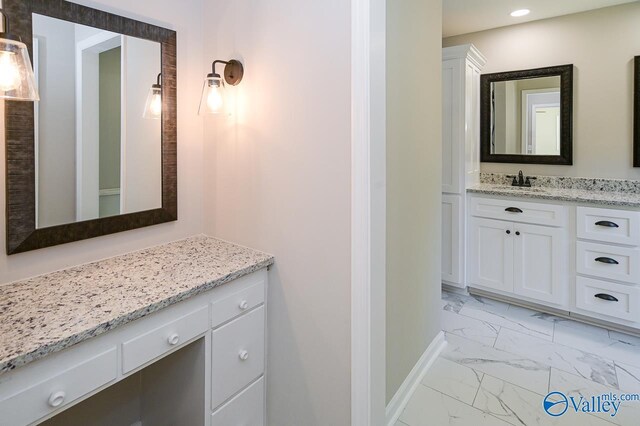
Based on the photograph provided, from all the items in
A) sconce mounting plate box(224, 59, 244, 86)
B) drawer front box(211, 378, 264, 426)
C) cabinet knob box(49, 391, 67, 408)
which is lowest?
drawer front box(211, 378, 264, 426)

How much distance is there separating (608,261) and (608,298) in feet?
0.85

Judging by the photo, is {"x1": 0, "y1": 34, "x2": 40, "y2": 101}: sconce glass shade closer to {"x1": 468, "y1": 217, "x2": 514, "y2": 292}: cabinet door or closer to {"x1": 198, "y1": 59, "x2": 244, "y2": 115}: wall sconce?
{"x1": 198, "y1": 59, "x2": 244, "y2": 115}: wall sconce

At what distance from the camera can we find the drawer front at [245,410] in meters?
1.39

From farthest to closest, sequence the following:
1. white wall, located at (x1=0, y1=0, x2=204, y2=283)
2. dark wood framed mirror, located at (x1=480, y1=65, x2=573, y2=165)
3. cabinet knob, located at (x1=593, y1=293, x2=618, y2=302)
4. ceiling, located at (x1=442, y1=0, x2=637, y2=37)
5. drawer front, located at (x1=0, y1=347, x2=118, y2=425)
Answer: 1. dark wood framed mirror, located at (x1=480, y1=65, x2=573, y2=165)
2. ceiling, located at (x1=442, y1=0, x2=637, y2=37)
3. cabinet knob, located at (x1=593, y1=293, x2=618, y2=302)
4. white wall, located at (x1=0, y1=0, x2=204, y2=283)
5. drawer front, located at (x1=0, y1=347, x2=118, y2=425)

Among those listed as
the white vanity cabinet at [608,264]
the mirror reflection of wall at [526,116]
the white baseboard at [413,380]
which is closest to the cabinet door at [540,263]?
the white vanity cabinet at [608,264]

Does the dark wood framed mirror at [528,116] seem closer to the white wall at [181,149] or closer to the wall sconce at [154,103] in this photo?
the white wall at [181,149]

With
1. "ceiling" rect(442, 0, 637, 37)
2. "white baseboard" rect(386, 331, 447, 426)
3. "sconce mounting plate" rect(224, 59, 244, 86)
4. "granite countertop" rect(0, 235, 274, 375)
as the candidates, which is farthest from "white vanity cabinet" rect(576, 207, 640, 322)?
"sconce mounting plate" rect(224, 59, 244, 86)

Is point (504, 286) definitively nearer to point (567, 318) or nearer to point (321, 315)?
point (567, 318)

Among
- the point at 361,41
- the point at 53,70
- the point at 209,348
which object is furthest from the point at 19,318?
the point at 361,41

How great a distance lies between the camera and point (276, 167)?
4.99ft

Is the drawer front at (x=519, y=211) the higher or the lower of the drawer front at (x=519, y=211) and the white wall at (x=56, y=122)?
the lower

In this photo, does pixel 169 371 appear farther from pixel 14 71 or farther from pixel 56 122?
pixel 14 71

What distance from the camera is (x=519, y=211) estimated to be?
283 centimetres

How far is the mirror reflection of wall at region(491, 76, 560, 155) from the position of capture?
3.11 meters
